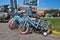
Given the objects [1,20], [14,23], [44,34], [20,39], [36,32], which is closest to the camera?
[20,39]

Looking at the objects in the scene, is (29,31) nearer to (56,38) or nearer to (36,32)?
(36,32)

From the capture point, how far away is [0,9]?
881 inches

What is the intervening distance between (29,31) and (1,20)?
34.1 ft

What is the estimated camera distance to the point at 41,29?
11.0 metres

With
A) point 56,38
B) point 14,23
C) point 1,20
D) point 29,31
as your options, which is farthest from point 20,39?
point 1,20

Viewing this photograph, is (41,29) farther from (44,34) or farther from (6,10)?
(6,10)

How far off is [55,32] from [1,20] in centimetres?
1176

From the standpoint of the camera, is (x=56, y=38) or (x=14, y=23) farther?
(x=14, y=23)

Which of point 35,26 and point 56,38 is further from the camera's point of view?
point 35,26

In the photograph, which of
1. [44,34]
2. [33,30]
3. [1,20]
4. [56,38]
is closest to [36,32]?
[33,30]

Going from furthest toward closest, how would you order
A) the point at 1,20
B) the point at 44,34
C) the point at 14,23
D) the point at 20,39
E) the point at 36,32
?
1. the point at 1,20
2. the point at 14,23
3. the point at 36,32
4. the point at 44,34
5. the point at 20,39

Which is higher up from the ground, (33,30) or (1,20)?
(33,30)

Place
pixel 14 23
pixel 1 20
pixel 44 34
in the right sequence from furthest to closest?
1. pixel 1 20
2. pixel 14 23
3. pixel 44 34

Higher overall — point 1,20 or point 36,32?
point 36,32
